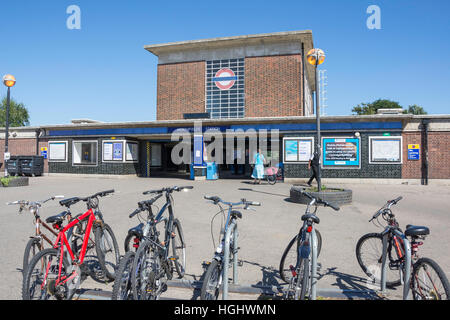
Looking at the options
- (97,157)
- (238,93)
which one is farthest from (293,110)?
(97,157)

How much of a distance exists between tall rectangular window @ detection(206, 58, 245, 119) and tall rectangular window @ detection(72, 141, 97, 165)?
28.8 feet

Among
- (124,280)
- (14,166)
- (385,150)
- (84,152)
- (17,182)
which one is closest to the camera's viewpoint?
(124,280)

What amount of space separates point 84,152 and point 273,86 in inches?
556

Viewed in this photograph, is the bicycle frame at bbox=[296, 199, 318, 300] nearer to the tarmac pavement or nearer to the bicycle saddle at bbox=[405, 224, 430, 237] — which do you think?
the tarmac pavement

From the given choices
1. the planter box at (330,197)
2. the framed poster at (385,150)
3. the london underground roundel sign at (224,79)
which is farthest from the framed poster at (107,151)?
the framed poster at (385,150)

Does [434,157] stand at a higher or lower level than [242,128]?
lower

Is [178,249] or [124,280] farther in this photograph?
[178,249]

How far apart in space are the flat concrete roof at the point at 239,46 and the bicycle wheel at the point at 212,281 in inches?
821

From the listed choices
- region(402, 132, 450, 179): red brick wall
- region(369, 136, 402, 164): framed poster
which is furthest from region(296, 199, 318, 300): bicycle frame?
region(402, 132, 450, 179): red brick wall

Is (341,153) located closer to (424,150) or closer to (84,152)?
(424,150)

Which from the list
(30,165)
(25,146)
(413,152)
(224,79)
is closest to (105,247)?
(413,152)

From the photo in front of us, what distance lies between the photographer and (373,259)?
13.1 feet

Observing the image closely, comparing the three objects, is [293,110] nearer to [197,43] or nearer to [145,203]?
[197,43]

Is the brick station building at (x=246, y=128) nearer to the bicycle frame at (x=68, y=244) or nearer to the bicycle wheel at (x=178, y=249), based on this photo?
the bicycle wheel at (x=178, y=249)
